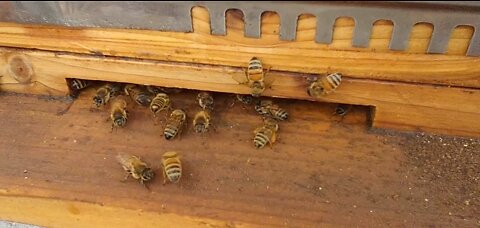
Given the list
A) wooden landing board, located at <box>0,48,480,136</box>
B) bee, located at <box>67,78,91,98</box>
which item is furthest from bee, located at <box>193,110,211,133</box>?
bee, located at <box>67,78,91,98</box>

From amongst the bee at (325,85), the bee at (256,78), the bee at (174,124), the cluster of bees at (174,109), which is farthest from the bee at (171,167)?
the bee at (325,85)

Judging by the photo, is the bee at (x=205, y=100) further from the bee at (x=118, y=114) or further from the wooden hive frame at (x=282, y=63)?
the bee at (x=118, y=114)

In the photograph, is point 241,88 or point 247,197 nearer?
point 247,197

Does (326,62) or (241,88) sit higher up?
(326,62)

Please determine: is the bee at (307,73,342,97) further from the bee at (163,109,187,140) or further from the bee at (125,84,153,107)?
the bee at (125,84,153,107)

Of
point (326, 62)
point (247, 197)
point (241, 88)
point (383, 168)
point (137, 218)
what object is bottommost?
point (137, 218)

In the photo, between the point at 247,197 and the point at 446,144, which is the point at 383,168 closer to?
the point at 446,144

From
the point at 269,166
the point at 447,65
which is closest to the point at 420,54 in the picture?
the point at 447,65
